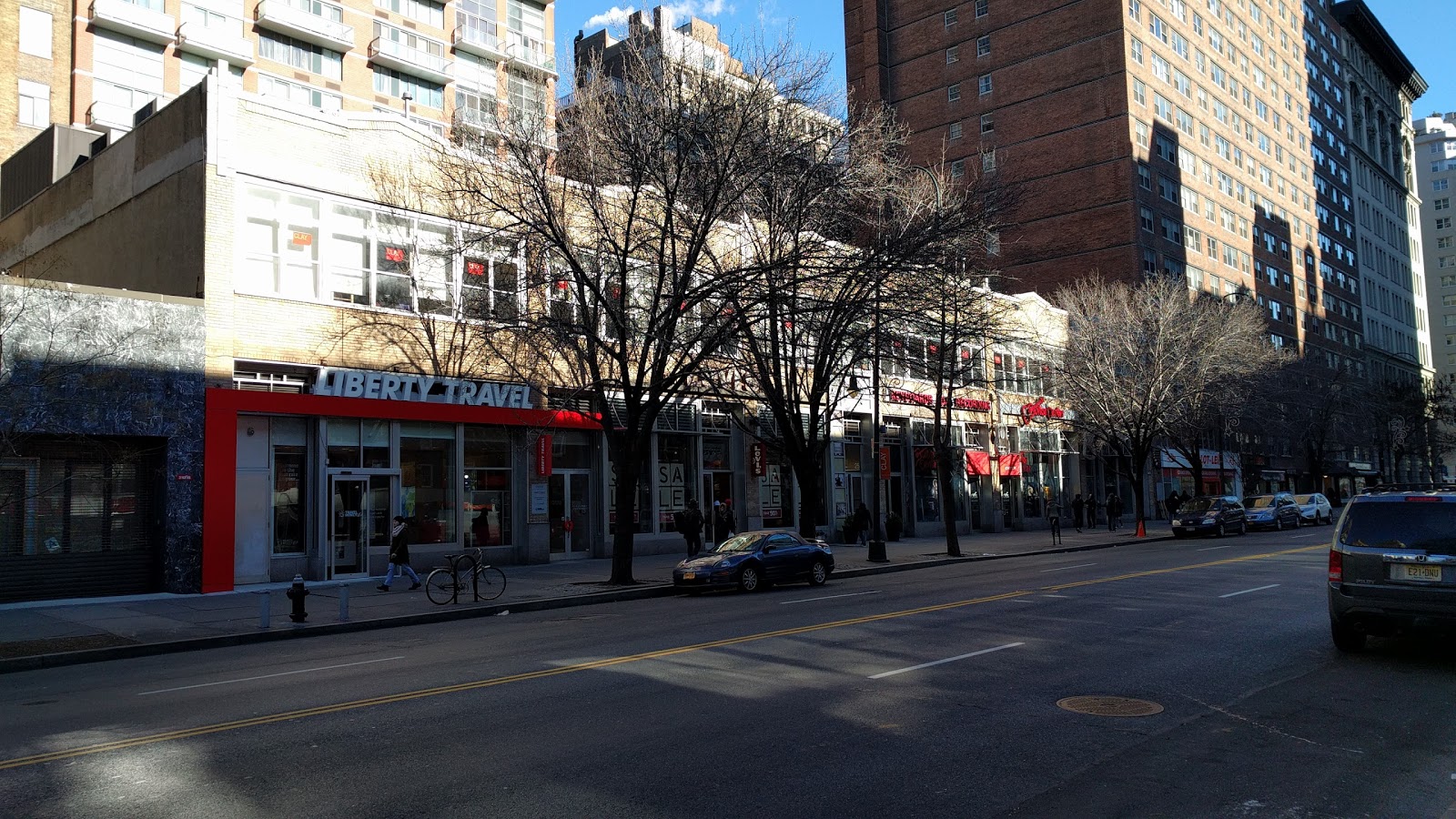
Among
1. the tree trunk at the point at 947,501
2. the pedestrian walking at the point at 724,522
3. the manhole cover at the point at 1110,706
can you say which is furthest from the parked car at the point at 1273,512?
the manhole cover at the point at 1110,706

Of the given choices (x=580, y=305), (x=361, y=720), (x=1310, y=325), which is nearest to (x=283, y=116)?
(x=580, y=305)

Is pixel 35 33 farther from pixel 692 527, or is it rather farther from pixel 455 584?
pixel 455 584

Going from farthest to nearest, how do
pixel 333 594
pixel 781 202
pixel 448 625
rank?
1. pixel 781 202
2. pixel 333 594
3. pixel 448 625

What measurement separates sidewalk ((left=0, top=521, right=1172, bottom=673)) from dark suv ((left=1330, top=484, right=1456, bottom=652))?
42.5ft

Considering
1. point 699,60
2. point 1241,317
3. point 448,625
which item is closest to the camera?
point 448,625

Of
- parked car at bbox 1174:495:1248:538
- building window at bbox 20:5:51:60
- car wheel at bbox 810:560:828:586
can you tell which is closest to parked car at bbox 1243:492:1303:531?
parked car at bbox 1174:495:1248:538

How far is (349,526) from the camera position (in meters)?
22.6

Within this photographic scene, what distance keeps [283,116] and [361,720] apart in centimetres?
1853

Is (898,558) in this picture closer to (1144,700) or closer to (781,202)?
(781,202)

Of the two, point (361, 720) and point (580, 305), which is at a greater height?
point (580, 305)

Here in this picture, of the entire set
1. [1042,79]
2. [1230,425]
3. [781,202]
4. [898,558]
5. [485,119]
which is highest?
[1042,79]

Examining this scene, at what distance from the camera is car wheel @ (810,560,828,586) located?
21.4 metres

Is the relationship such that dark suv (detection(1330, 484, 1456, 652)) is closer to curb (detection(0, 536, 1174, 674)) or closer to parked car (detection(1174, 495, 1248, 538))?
curb (detection(0, 536, 1174, 674))

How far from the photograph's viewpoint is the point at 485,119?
2216cm
